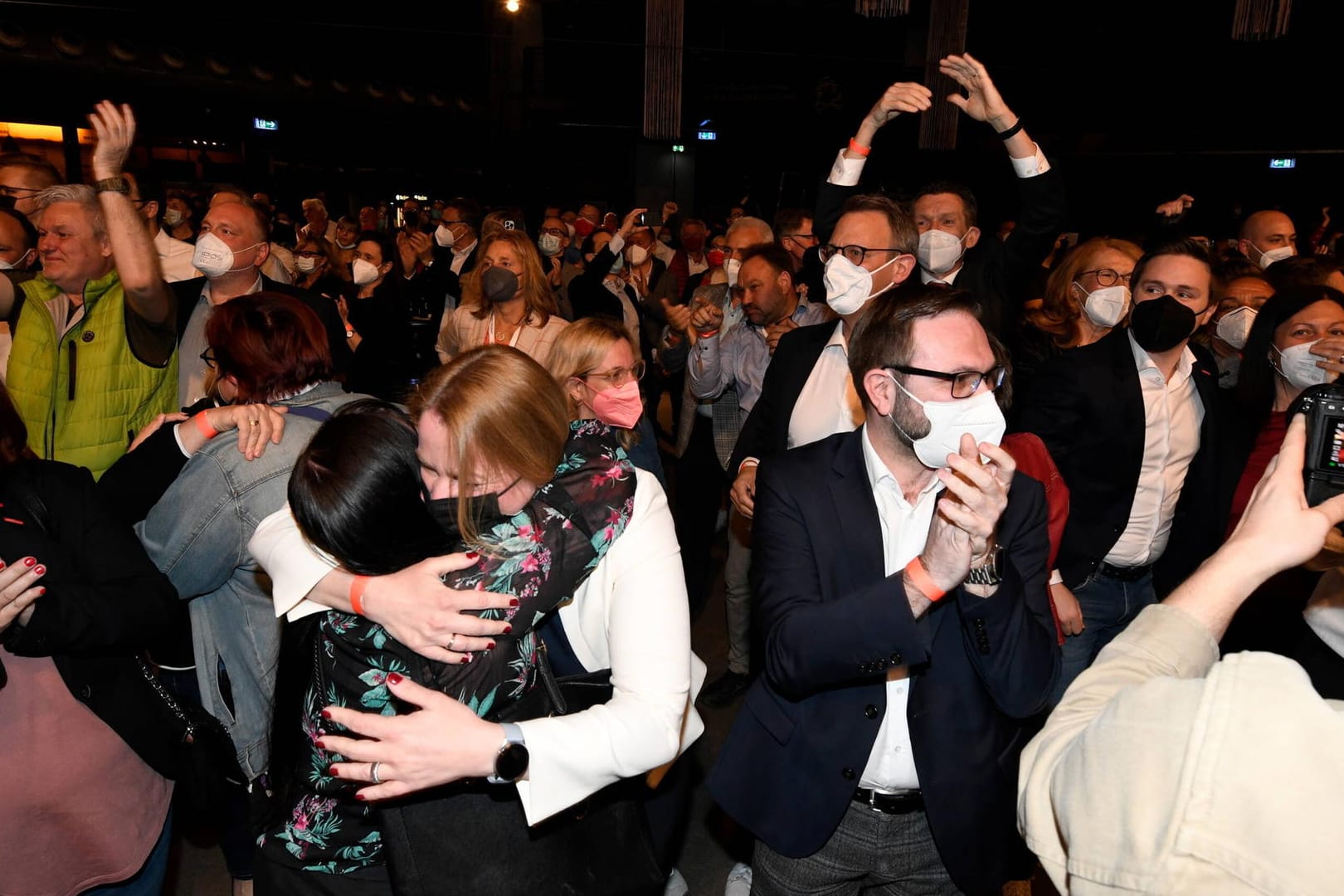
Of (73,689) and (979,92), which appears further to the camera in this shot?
(979,92)

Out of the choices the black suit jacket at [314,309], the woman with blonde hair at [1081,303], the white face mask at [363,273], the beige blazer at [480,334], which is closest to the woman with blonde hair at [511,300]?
the beige blazer at [480,334]

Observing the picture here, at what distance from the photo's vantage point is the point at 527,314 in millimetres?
4039

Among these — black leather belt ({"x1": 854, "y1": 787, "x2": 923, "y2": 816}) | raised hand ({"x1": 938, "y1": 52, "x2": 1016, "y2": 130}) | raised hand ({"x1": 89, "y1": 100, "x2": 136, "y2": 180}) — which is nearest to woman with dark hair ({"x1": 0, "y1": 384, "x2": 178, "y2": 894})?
black leather belt ({"x1": 854, "y1": 787, "x2": 923, "y2": 816})

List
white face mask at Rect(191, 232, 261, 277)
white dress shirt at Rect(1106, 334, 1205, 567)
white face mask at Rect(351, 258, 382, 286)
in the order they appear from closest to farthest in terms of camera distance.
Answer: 1. white dress shirt at Rect(1106, 334, 1205, 567)
2. white face mask at Rect(191, 232, 261, 277)
3. white face mask at Rect(351, 258, 382, 286)

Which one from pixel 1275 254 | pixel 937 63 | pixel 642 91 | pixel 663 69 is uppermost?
pixel 642 91

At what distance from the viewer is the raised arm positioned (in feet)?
9.49

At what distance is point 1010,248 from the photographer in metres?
3.08

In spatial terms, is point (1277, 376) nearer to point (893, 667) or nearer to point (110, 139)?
point (893, 667)

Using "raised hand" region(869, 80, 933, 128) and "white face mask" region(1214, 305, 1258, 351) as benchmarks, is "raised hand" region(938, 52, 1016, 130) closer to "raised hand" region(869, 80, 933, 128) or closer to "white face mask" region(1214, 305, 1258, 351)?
"raised hand" region(869, 80, 933, 128)

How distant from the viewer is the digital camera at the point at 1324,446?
53.4 inches

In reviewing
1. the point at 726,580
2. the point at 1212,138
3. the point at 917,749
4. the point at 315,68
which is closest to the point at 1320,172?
the point at 1212,138

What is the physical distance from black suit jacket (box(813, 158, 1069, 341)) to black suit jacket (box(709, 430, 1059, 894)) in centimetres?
138

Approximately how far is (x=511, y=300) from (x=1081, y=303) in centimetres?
236

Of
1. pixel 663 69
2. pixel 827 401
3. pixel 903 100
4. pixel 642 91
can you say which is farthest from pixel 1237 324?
pixel 642 91
